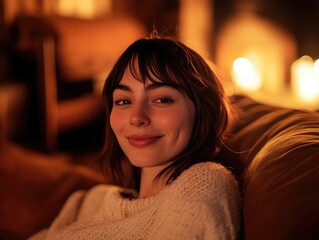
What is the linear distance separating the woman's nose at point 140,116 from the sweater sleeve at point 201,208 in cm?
17

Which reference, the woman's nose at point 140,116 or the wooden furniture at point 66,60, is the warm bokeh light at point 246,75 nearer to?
the wooden furniture at point 66,60

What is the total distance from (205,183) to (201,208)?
0.07 metres

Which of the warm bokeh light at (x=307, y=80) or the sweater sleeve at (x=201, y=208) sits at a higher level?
the sweater sleeve at (x=201, y=208)

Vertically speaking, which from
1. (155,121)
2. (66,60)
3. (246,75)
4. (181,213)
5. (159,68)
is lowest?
(246,75)

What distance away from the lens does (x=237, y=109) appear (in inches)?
53.2

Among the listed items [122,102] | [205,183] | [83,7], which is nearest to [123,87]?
[122,102]

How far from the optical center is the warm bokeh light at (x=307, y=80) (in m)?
2.86

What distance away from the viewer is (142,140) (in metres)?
1.02

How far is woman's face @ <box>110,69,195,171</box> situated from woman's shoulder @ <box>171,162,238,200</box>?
0.39ft

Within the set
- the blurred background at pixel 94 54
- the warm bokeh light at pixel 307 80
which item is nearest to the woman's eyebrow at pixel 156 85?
the blurred background at pixel 94 54

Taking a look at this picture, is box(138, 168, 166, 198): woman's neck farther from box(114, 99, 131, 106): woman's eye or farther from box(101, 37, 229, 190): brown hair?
box(114, 99, 131, 106): woman's eye

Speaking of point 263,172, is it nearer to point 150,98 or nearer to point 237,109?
point 150,98

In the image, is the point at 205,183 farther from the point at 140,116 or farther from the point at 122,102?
the point at 122,102

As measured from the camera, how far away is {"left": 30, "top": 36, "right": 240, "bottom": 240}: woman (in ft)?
2.93
